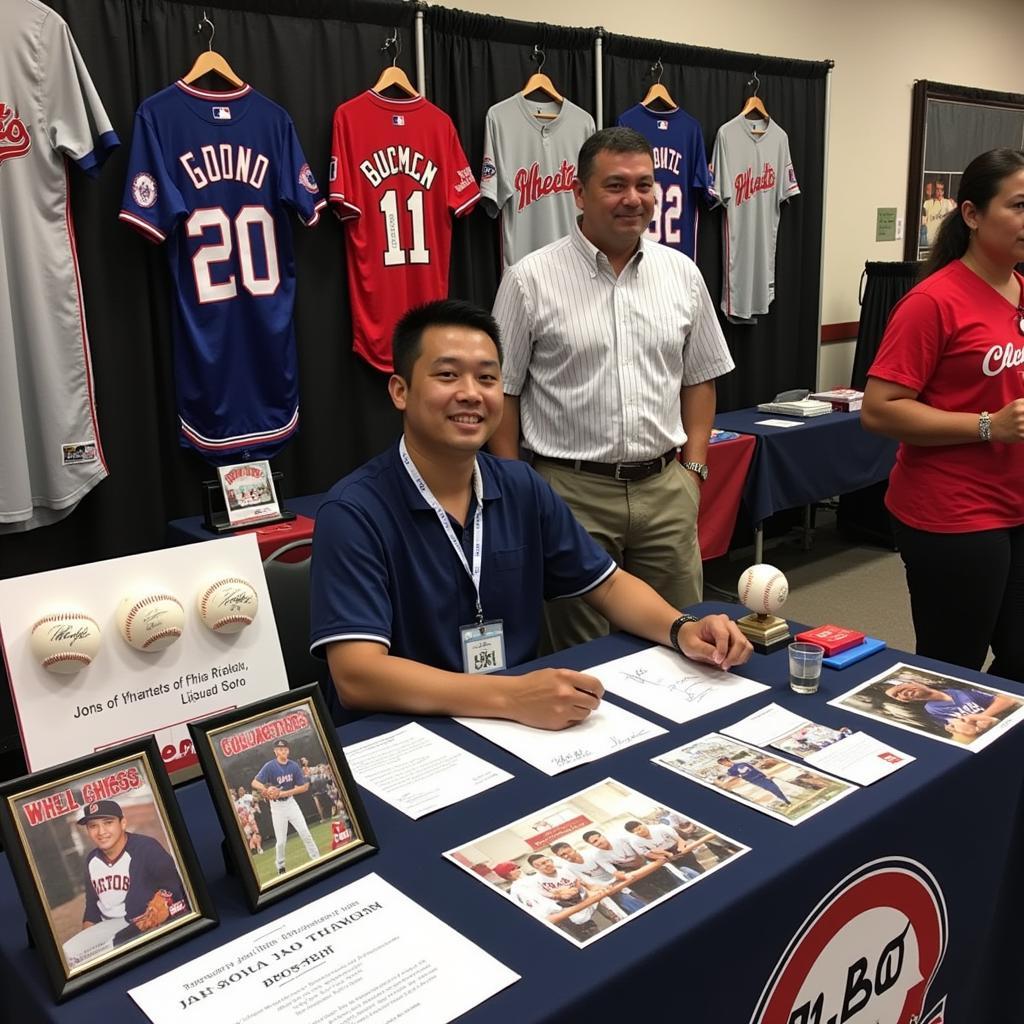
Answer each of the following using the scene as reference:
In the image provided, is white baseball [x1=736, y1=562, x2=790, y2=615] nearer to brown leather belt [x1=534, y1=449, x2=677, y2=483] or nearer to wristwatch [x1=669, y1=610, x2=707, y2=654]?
wristwatch [x1=669, y1=610, x2=707, y2=654]

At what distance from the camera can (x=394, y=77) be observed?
11.0 ft

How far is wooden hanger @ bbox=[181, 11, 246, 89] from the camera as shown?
9.71ft

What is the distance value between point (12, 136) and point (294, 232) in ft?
3.02

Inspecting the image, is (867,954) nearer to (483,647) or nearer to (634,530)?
(483,647)

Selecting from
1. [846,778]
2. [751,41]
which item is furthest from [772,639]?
[751,41]

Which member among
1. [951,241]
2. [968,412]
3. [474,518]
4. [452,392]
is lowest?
[474,518]

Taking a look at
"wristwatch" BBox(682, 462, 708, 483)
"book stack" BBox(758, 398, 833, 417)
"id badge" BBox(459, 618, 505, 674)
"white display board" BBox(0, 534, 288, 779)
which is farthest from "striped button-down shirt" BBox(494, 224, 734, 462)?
"book stack" BBox(758, 398, 833, 417)

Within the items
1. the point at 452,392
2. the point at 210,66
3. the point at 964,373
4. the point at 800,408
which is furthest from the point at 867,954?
the point at 800,408

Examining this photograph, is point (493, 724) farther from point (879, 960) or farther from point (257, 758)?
point (879, 960)

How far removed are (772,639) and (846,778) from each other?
0.45m

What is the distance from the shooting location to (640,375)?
2381 mm

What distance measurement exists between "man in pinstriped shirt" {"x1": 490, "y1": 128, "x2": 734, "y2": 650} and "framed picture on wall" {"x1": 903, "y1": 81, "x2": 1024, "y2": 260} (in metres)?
4.07

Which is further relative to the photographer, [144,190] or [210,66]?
[210,66]

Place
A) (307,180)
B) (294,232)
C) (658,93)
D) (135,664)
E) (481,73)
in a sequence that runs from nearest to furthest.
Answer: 1. (135,664)
2. (307,180)
3. (294,232)
4. (481,73)
5. (658,93)
